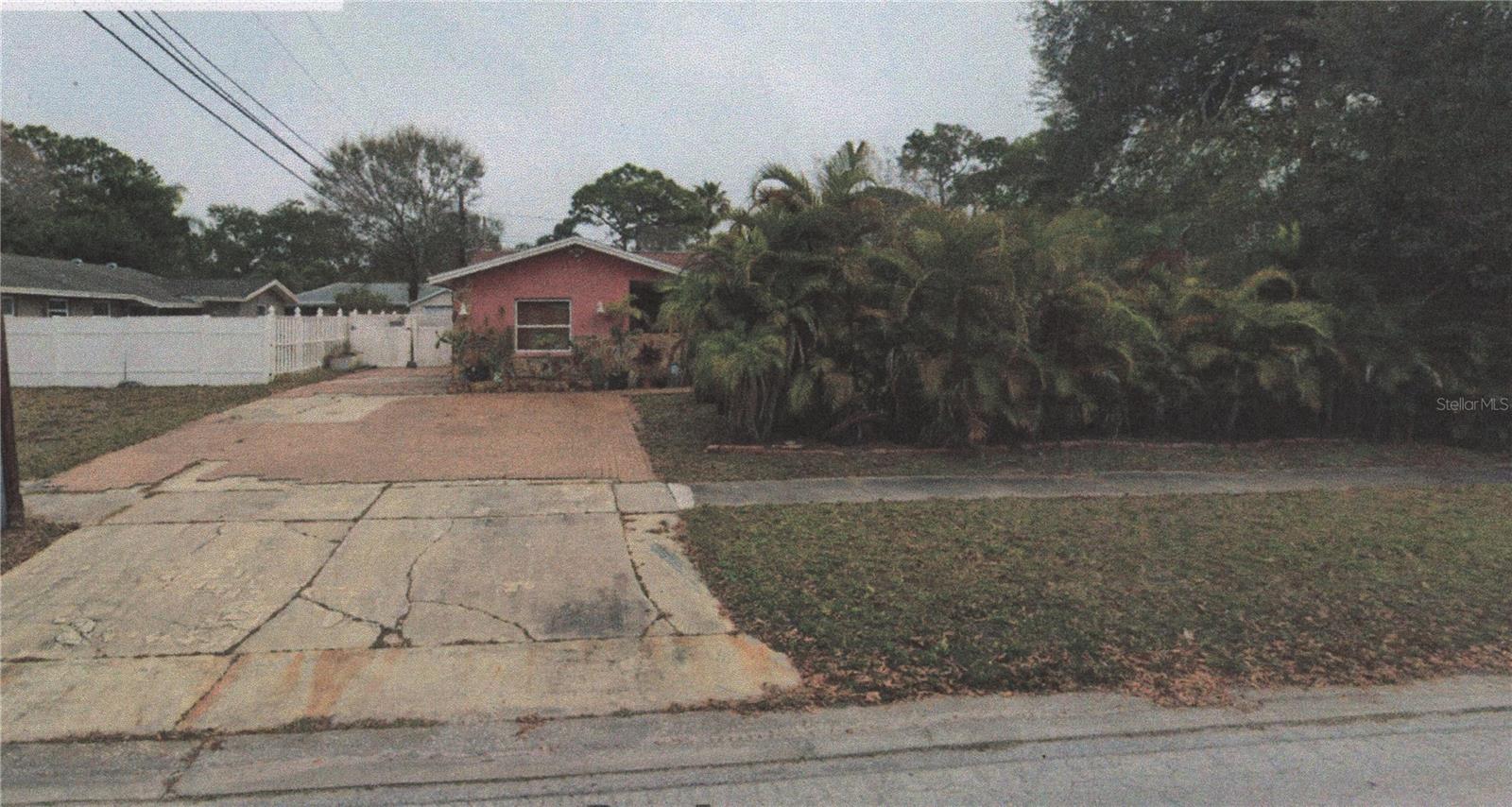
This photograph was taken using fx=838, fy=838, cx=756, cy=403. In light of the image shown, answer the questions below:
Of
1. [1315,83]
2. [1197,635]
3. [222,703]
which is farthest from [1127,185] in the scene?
[222,703]

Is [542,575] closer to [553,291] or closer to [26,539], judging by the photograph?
A: [26,539]

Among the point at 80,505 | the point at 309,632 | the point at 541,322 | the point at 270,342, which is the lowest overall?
the point at 309,632

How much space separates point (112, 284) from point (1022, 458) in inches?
1237

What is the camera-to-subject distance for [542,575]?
561 cm

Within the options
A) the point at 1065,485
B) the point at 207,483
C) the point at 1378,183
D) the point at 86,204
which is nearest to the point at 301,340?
the point at 207,483

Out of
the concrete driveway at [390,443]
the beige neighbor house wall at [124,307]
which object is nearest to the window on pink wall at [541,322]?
the concrete driveway at [390,443]

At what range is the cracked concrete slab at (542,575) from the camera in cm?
492

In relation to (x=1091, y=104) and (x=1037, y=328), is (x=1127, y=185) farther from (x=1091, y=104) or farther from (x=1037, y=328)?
(x=1037, y=328)

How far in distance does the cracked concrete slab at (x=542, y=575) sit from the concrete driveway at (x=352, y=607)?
2 centimetres

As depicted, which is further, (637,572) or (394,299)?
(394,299)

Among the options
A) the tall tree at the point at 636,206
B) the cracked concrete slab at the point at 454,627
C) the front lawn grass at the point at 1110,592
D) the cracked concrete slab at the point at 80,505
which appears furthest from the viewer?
the tall tree at the point at 636,206

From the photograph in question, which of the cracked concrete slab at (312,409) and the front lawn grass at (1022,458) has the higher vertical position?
the cracked concrete slab at (312,409)

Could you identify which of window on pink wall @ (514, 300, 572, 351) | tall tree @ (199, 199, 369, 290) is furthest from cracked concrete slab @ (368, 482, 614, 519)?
tall tree @ (199, 199, 369, 290)

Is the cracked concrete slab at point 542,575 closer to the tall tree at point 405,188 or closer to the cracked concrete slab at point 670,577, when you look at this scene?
the cracked concrete slab at point 670,577
